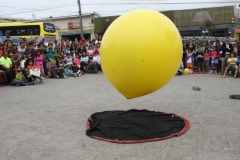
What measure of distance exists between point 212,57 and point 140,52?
10.5 meters

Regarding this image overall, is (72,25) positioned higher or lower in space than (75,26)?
higher

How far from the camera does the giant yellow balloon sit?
4.02 meters

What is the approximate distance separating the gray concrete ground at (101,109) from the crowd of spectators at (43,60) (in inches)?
92.6

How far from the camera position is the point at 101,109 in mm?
6496

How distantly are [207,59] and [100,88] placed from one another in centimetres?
671

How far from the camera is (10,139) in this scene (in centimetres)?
460

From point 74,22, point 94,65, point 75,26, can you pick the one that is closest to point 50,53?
point 94,65

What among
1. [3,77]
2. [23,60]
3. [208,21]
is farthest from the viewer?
[208,21]

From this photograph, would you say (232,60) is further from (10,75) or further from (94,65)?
(10,75)

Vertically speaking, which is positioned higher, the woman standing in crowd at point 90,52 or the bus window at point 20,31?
the bus window at point 20,31

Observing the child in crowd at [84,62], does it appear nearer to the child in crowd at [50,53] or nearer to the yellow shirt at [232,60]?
the child in crowd at [50,53]

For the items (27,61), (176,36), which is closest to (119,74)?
(176,36)

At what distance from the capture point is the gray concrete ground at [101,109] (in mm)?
3891

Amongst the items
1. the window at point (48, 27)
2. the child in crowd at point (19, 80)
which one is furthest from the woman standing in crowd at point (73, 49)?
the window at point (48, 27)
